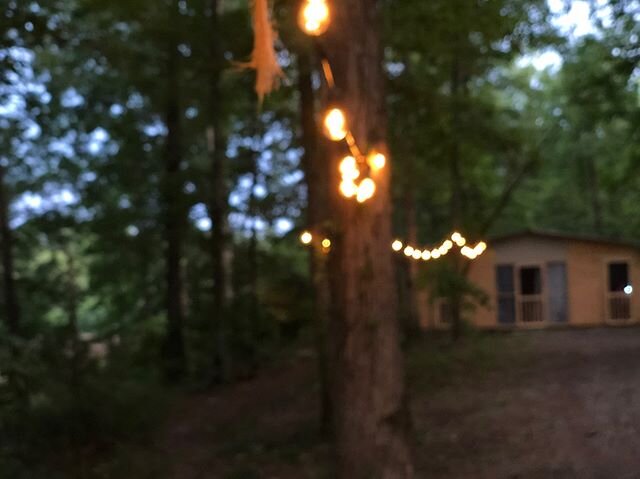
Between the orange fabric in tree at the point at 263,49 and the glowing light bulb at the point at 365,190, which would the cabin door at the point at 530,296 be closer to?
the glowing light bulb at the point at 365,190

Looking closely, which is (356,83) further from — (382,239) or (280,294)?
(280,294)

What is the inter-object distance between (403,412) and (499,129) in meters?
12.5

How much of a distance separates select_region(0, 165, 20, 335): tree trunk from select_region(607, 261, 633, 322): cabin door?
16690 mm

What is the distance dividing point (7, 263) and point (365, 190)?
14.3 meters

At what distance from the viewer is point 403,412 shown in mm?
6613

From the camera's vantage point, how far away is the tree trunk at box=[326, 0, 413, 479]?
6.44m

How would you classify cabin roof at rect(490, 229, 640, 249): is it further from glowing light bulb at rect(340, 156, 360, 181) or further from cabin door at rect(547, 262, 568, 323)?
glowing light bulb at rect(340, 156, 360, 181)

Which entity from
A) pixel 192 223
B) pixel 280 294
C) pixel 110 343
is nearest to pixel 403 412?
pixel 110 343

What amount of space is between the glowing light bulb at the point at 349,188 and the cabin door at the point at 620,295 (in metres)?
21.0

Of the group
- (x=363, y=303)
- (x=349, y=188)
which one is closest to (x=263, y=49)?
(x=349, y=188)

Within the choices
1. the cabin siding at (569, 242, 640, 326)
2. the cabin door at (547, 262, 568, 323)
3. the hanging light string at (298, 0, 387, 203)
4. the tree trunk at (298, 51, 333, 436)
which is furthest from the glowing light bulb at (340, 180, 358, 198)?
the cabin door at (547, 262, 568, 323)

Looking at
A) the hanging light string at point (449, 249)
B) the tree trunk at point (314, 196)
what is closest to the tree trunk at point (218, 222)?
the hanging light string at point (449, 249)

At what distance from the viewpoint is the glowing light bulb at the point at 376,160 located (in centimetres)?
642

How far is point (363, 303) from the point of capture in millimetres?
6477
